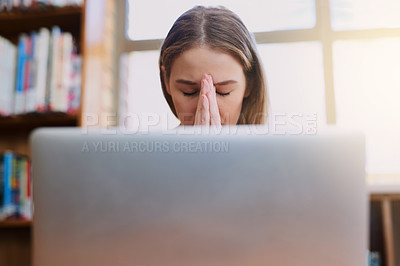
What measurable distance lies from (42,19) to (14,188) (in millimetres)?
779

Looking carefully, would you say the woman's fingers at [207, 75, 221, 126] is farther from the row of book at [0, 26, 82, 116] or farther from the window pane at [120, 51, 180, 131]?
the window pane at [120, 51, 180, 131]

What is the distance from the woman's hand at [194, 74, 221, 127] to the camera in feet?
4.28

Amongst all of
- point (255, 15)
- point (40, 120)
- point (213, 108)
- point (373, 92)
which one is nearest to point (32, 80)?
point (40, 120)

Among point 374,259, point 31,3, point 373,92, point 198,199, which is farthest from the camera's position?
point 373,92

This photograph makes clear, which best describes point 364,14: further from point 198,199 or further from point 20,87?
point 198,199

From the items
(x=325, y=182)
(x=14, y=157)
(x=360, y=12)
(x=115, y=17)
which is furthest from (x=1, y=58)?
(x=360, y=12)

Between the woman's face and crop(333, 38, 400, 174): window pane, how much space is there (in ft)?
3.03

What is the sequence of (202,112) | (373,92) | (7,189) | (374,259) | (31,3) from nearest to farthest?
1. (202,112)
2. (374,259)
3. (7,189)
4. (31,3)
5. (373,92)

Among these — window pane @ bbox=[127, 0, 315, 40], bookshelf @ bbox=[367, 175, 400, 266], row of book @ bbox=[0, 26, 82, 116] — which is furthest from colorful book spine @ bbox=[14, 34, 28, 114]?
bookshelf @ bbox=[367, 175, 400, 266]

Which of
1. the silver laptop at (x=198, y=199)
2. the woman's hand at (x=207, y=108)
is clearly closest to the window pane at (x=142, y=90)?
the woman's hand at (x=207, y=108)

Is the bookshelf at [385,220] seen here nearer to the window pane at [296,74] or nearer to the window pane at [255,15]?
the window pane at [296,74]

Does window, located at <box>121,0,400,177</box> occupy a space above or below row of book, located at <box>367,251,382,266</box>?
above

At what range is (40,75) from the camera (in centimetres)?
163

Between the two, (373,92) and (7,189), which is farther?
(373,92)
